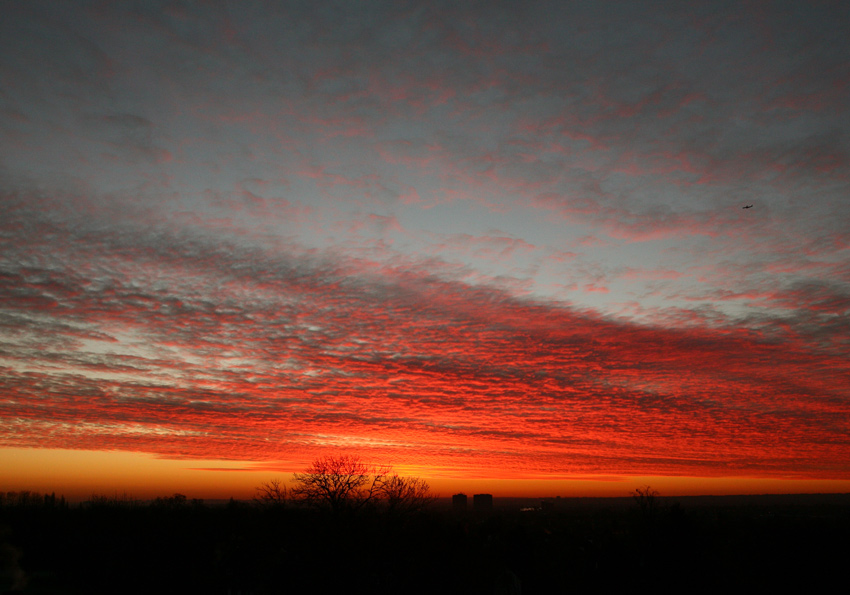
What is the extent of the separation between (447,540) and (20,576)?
29.4m

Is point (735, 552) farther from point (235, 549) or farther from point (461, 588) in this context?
point (235, 549)

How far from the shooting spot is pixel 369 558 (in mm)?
25812

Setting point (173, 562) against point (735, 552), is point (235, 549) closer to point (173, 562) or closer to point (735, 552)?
point (173, 562)

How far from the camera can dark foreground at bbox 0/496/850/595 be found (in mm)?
26766

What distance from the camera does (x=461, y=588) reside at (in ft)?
102

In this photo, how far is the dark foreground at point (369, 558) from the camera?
87.8ft

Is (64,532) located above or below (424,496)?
below

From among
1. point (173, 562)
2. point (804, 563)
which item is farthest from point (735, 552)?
point (173, 562)

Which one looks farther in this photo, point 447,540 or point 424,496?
point 447,540

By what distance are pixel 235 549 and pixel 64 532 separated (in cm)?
3122

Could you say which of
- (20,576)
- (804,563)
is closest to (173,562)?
(20,576)

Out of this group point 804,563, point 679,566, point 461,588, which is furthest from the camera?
point 804,563

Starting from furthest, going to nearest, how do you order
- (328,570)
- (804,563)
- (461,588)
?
(804,563)
(461,588)
(328,570)

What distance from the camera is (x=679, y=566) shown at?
42250 millimetres
